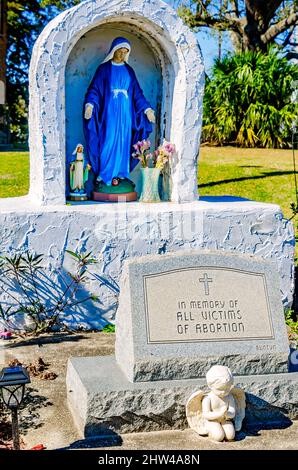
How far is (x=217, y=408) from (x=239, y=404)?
197 millimetres

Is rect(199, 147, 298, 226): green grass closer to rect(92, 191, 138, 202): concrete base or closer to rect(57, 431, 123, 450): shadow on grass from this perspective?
rect(92, 191, 138, 202): concrete base

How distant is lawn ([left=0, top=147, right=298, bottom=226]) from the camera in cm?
1145

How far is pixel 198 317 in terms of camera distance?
4812mm

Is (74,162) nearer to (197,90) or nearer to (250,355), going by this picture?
(197,90)

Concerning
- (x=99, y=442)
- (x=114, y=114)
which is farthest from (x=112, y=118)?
(x=99, y=442)

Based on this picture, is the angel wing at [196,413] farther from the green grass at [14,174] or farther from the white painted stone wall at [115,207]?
the green grass at [14,174]

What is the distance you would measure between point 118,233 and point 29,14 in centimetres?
2411

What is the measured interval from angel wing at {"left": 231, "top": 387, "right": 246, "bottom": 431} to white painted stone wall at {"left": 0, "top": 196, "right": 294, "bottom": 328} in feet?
8.06

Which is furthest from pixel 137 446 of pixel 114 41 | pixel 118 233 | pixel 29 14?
pixel 29 14

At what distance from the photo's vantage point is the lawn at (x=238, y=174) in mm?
11445

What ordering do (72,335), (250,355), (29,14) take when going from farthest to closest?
(29,14) < (72,335) < (250,355)

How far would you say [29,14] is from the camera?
28.6 m

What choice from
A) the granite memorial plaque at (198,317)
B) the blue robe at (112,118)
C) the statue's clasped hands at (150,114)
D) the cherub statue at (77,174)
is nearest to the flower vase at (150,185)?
the blue robe at (112,118)

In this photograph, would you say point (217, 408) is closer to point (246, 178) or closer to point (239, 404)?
point (239, 404)
